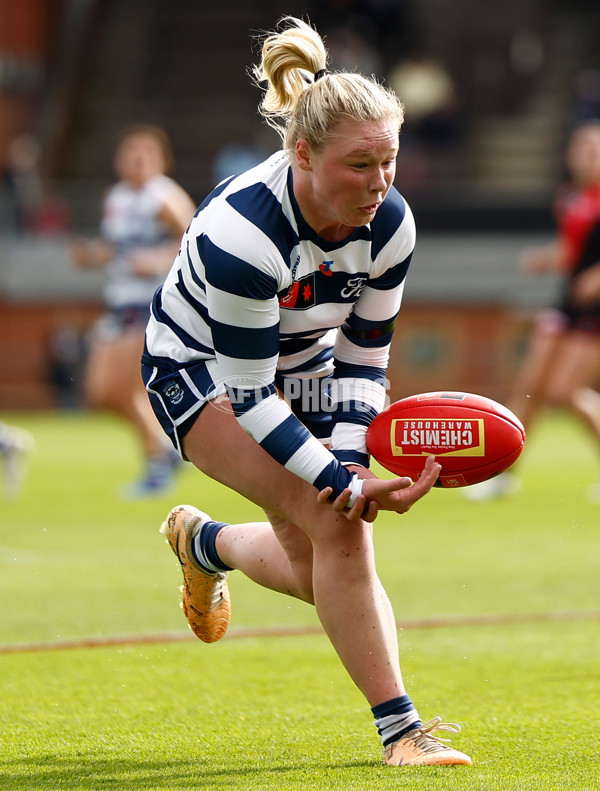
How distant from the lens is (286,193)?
3.40m

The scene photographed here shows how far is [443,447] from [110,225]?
20.6 ft

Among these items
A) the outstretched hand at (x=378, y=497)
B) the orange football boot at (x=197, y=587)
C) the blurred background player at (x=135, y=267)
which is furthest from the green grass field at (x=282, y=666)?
the blurred background player at (x=135, y=267)

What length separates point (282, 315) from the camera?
11.6 feet

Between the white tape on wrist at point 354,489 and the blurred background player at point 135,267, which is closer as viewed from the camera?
the white tape on wrist at point 354,489

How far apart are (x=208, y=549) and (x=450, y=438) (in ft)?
3.49

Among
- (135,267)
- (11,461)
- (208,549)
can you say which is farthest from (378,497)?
(11,461)

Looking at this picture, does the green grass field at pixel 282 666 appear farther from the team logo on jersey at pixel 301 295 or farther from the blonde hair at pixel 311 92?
the blonde hair at pixel 311 92

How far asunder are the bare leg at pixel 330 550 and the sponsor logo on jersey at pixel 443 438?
9.8 inches

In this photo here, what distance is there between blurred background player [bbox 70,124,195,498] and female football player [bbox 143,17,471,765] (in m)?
5.32

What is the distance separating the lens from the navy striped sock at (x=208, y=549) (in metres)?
4.20

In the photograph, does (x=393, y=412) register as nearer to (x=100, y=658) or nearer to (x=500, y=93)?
(x=100, y=658)

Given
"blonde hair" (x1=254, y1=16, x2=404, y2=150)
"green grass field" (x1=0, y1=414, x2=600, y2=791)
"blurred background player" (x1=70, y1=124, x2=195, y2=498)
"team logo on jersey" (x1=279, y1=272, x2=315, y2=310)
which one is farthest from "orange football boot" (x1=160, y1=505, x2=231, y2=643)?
"blurred background player" (x1=70, y1=124, x2=195, y2=498)

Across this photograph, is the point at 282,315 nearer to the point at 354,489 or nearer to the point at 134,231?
the point at 354,489

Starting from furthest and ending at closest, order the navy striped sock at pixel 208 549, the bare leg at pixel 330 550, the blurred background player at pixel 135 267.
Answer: the blurred background player at pixel 135 267 → the navy striped sock at pixel 208 549 → the bare leg at pixel 330 550
